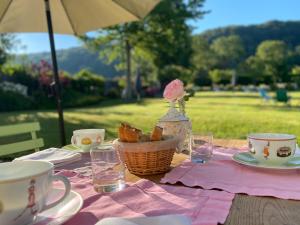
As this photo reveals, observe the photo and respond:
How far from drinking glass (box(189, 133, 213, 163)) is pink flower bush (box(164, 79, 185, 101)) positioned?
7.3 inches

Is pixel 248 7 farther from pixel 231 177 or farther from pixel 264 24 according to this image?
pixel 231 177

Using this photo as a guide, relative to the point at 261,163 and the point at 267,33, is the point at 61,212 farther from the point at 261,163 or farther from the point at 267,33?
the point at 267,33

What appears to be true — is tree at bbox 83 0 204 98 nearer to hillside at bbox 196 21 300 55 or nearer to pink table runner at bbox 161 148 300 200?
pink table runner at bbox 161 148 300 200

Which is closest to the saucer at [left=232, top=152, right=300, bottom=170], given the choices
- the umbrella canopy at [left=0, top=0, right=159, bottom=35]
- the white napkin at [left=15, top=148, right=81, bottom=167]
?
the white napkin at [left=15, top=148, right=81, bottom=167]

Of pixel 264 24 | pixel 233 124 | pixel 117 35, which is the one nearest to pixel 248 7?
pixel 264 24

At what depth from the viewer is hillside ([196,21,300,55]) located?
53.0m

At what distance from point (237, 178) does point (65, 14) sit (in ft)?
5.61

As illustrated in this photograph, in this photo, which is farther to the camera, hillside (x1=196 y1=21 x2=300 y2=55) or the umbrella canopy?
hillside (x1=196 y1=21 x2=300 y2=55)

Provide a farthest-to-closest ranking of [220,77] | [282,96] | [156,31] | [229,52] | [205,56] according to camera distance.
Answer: [229,52]
[205,56]
[220,77]
[156,31]
[282,96]

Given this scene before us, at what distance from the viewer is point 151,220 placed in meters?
0.62

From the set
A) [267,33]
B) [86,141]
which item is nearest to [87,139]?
[86,141]

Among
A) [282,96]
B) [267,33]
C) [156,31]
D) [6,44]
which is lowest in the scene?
[282,96]

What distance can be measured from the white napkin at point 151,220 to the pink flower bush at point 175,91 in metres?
0.73

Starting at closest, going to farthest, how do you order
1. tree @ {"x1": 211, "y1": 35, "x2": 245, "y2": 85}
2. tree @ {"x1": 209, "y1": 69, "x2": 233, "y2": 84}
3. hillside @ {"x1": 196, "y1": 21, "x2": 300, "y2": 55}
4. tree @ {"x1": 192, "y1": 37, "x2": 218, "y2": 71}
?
tree @ {"x1": 209, "y1": 69, "x2": 233, "y2": 84} → tree @ {"x1": 192, "y1": 37, "x2": 218, "y2": 71} → tree @ {"x1": 211, "y1": 35, "x2": 245, "y2": 85} → hillside @ {"x1": 196, "y1": 21, "x2": 300, "y2": 55}
